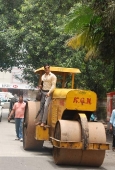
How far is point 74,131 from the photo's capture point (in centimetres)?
1127

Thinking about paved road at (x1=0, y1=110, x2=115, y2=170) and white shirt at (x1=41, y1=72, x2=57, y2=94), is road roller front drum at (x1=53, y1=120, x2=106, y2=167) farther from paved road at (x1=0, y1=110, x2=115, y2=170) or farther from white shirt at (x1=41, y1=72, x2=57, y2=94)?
white shirt at (x1=41, y1=72, x2=57, y2=94)

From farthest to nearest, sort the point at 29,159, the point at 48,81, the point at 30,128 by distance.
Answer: the point at 30,128
the point at 48,81
the point at 29,159

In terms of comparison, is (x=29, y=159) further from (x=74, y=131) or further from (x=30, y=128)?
(x=30, y=128)

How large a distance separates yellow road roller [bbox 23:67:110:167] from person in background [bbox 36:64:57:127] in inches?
7.1

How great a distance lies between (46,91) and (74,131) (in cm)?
226

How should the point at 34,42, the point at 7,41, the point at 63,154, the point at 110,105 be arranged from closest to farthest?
1. the point at 63,154
2. the point at 110,105
3. the point at 34,42
4. the point at 7,41

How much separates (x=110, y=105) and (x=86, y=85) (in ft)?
16.2

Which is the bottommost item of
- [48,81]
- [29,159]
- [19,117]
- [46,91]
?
[29,159]

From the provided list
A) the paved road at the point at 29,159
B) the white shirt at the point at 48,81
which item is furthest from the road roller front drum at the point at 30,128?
the white shirt at the point at 48,81

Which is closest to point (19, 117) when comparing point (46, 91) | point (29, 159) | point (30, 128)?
point (30, 128)

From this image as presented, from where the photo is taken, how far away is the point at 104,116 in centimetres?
2609

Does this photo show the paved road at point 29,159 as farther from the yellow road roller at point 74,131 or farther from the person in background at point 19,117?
the person in background at point 19,117

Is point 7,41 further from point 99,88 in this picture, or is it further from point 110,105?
point 110,105

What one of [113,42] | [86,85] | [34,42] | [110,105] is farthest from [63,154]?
[34,42]
